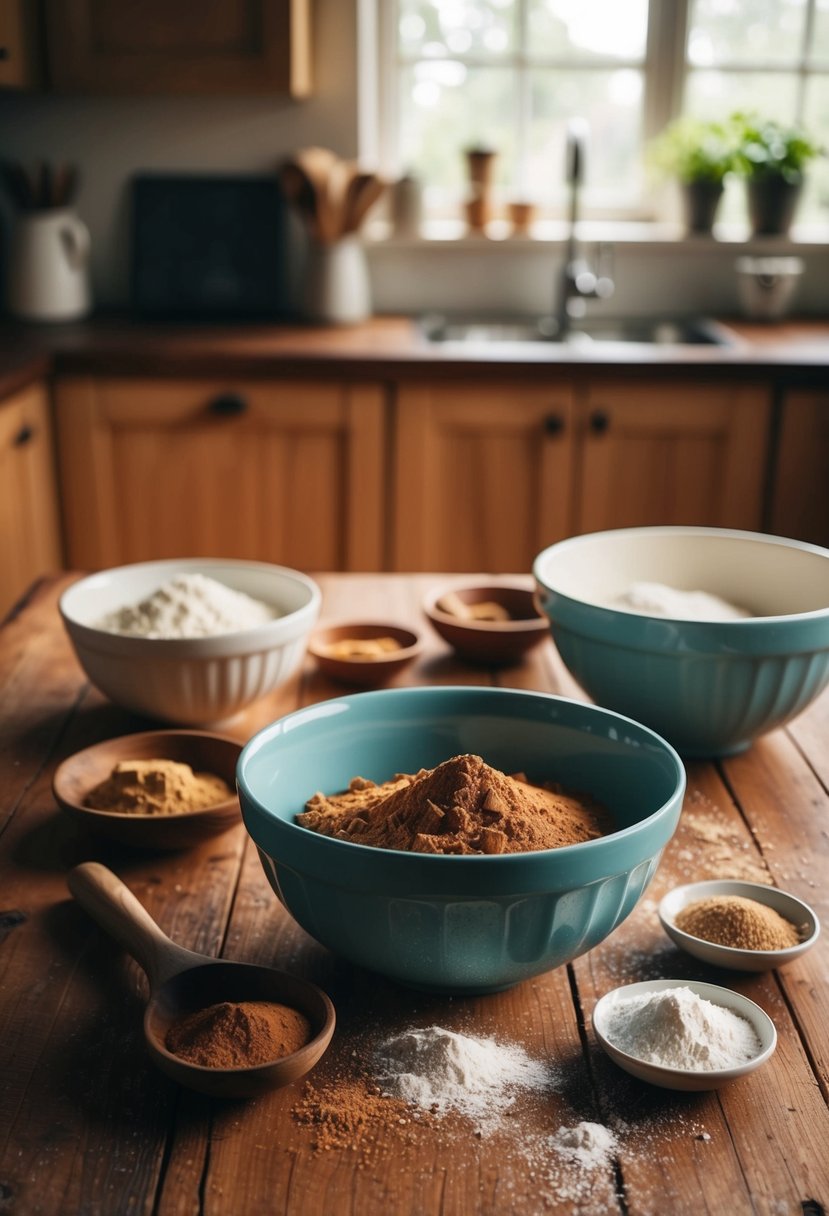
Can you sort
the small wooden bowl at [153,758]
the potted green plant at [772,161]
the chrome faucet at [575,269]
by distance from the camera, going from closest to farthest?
the small wooden bowl at [153,758] < the chrome faucet at [575,269] < the potted green plant at [772,161]

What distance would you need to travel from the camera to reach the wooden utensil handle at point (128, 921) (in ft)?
2.71

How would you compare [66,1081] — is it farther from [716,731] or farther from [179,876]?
[716,731]

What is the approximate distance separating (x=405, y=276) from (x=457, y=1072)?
2.80m

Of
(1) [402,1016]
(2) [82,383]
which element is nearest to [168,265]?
(2) [82,383]

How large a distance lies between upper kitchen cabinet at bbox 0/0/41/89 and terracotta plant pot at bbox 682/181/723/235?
1.60 m

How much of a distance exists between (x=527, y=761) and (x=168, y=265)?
2525mm

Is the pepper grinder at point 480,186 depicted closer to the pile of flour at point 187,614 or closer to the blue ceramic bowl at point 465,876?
the pile of flour at point 187,614

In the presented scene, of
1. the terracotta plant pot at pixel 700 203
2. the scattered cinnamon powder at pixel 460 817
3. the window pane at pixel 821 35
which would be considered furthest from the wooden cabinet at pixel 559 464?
the scattered cinnamon powder at pixel 460 817

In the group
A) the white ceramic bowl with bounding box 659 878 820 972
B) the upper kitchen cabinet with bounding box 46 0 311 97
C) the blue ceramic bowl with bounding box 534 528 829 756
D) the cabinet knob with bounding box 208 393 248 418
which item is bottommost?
the cabinet knob with bounding box 208 393 248 418

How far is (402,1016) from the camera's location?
0.81 meters

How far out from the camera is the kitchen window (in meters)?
3.23

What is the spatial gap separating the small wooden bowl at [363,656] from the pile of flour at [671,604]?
0.78 feet

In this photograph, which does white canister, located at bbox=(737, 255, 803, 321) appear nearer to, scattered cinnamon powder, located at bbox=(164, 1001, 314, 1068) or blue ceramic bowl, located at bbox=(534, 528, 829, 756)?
blue ceramic bowl, located at bbox=(534, 528, 829, 756)

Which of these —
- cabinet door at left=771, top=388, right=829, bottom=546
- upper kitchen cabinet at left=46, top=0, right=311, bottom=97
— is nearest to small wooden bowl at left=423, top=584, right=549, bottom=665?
cabinet door at left=771, top=388, right=829, bottom=546
